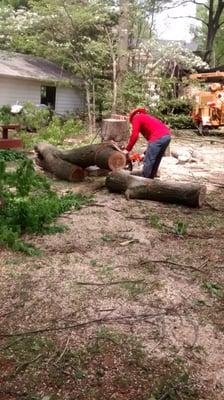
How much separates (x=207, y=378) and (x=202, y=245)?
99.7 inches

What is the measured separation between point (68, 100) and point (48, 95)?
1054 mm

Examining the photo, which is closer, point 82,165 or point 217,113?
point 82,165

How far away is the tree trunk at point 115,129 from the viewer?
36.5 feet

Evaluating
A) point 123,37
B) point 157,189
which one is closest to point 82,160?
point 157,189

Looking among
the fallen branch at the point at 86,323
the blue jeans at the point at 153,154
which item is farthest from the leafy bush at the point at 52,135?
the fallen branch at the point at 86,323

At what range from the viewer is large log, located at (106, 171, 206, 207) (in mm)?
6828

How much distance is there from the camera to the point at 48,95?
23781mm

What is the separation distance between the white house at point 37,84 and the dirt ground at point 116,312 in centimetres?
1619

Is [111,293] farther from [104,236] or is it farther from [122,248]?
[104,236]

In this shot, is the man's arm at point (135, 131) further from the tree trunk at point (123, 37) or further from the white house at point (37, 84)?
the white house at point (37, 84)

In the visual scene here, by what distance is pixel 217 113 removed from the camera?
53.7ft

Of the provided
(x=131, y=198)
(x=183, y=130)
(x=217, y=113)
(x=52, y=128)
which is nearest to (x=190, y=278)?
(x=131, y=198)

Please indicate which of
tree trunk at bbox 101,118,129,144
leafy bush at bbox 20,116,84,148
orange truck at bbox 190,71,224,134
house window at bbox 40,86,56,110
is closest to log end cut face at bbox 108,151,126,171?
tree trunk at bbox 101,118,129,144

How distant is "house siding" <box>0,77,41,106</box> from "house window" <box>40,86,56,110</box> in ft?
3.36
